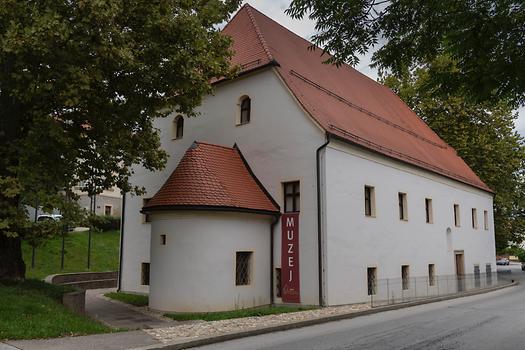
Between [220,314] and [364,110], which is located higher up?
[364,110]

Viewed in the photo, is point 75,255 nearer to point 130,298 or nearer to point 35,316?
point 130,298

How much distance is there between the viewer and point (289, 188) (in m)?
18.2

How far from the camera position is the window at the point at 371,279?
18.7m

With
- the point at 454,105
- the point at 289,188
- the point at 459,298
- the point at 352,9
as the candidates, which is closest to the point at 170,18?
the point at 352,9

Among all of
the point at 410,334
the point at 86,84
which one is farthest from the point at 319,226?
the point at 86,84

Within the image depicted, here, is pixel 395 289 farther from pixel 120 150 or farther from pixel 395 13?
pixel 395 13

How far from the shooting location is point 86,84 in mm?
11273

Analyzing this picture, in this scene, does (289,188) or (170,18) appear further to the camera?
(289,188)

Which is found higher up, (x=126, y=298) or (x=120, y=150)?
(x=120, y=150)

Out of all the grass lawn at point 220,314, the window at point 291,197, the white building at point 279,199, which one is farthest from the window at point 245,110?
the grass lawn at point 220,314

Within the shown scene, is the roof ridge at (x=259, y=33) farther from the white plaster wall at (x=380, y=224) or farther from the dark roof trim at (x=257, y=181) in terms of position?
the white plaster wall at (x=380, y=224)

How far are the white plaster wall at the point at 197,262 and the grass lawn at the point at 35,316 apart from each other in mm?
3625

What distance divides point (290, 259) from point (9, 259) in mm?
8598

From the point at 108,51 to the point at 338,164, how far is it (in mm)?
9212
